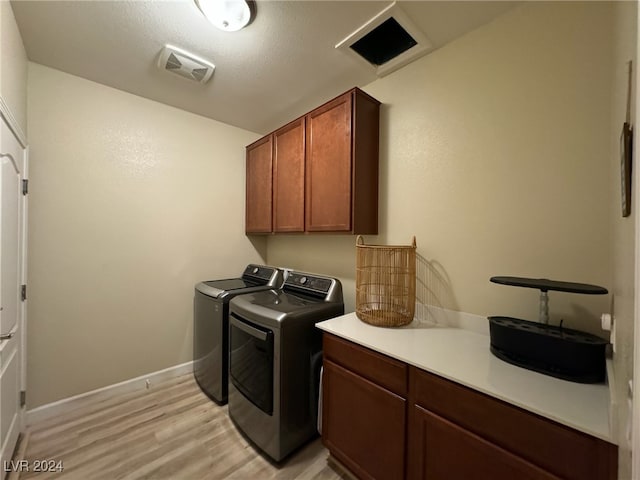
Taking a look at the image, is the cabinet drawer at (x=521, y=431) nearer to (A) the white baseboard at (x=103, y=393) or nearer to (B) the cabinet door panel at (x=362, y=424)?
(B) the cabinet door panel at (x=362, y=424)

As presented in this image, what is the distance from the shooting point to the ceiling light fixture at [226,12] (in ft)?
4.37

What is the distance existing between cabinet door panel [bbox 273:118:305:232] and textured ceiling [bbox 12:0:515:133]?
0.35m

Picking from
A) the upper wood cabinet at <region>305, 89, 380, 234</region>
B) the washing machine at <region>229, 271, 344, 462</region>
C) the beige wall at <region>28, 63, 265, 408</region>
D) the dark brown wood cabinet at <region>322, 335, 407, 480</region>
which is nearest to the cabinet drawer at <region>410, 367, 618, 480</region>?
the dark brown wood cabinet at <region>322, 335, 407, 480</region>

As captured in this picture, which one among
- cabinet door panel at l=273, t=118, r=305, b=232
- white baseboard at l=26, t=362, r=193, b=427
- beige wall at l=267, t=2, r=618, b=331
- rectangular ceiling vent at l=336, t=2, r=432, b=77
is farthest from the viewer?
cabinet door panel at l=273, t=118, r=305, b=232

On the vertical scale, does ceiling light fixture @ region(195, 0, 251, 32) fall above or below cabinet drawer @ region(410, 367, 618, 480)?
above

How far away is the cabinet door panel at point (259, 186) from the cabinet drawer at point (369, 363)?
4.60ft

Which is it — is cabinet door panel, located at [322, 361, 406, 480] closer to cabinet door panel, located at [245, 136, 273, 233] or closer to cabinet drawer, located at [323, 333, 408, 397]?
cabinet drawer, located at [323, 333, 408, 397]

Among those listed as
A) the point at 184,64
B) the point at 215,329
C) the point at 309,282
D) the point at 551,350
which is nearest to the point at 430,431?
the point at 551,350

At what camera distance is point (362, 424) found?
133 centimetres

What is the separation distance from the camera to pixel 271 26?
4.91ft

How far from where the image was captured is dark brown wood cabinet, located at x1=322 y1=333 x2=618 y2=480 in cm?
78

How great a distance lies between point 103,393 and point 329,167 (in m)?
2.58

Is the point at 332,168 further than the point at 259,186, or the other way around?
the point at 259,186

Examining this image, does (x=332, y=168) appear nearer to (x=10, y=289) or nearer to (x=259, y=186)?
(x=259, y=186)
